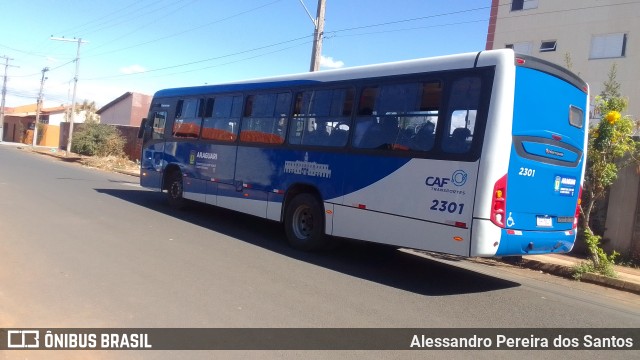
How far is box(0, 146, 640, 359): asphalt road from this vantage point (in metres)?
5.15

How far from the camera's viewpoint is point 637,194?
33.2 ft

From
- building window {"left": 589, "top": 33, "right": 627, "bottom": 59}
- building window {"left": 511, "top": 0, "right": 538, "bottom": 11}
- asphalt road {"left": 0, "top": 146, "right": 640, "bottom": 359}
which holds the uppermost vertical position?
building window {"left": 511, "top": 0, "right": 538, "bottom": 11}

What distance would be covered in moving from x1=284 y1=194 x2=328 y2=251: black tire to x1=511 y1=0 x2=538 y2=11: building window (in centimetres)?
2423

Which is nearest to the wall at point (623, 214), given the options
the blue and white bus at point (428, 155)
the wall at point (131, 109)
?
the blue and white bus at point (428, 155)

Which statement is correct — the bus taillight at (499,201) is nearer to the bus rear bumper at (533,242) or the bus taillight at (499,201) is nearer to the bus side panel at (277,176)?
the bus rear bumper at (533,242)

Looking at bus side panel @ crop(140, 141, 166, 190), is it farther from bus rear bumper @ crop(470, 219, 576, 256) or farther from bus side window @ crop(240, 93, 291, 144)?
bus rear bumper @ crop(470, 219, 576, 256)

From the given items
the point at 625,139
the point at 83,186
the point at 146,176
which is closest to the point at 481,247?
the point at 625,139

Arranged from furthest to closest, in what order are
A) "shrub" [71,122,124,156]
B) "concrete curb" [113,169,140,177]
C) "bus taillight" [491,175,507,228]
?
"shrub" [71,122,124,156] < "concrete curb" [113,169,140,177] < "bus taillight" [491,175,507,228]

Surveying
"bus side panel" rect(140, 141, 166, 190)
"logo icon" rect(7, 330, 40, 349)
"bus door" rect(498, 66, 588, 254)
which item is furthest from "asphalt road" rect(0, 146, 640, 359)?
"bus side panel" rect(140, 141, 166, 190)

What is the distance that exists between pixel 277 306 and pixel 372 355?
1.52 m

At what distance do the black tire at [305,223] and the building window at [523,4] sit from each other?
24.2m

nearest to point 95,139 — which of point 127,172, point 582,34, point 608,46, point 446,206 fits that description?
point 127,172

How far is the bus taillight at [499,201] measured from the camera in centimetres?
627

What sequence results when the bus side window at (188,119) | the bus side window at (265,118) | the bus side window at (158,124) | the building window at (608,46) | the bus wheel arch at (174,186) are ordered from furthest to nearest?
1. the building window at (608,46)
2. the bus side window at (158,124)
3. the bus wheel arch at (174,186)
4. the bus side window at (188,119)
5. the bus side window at (265,118)
